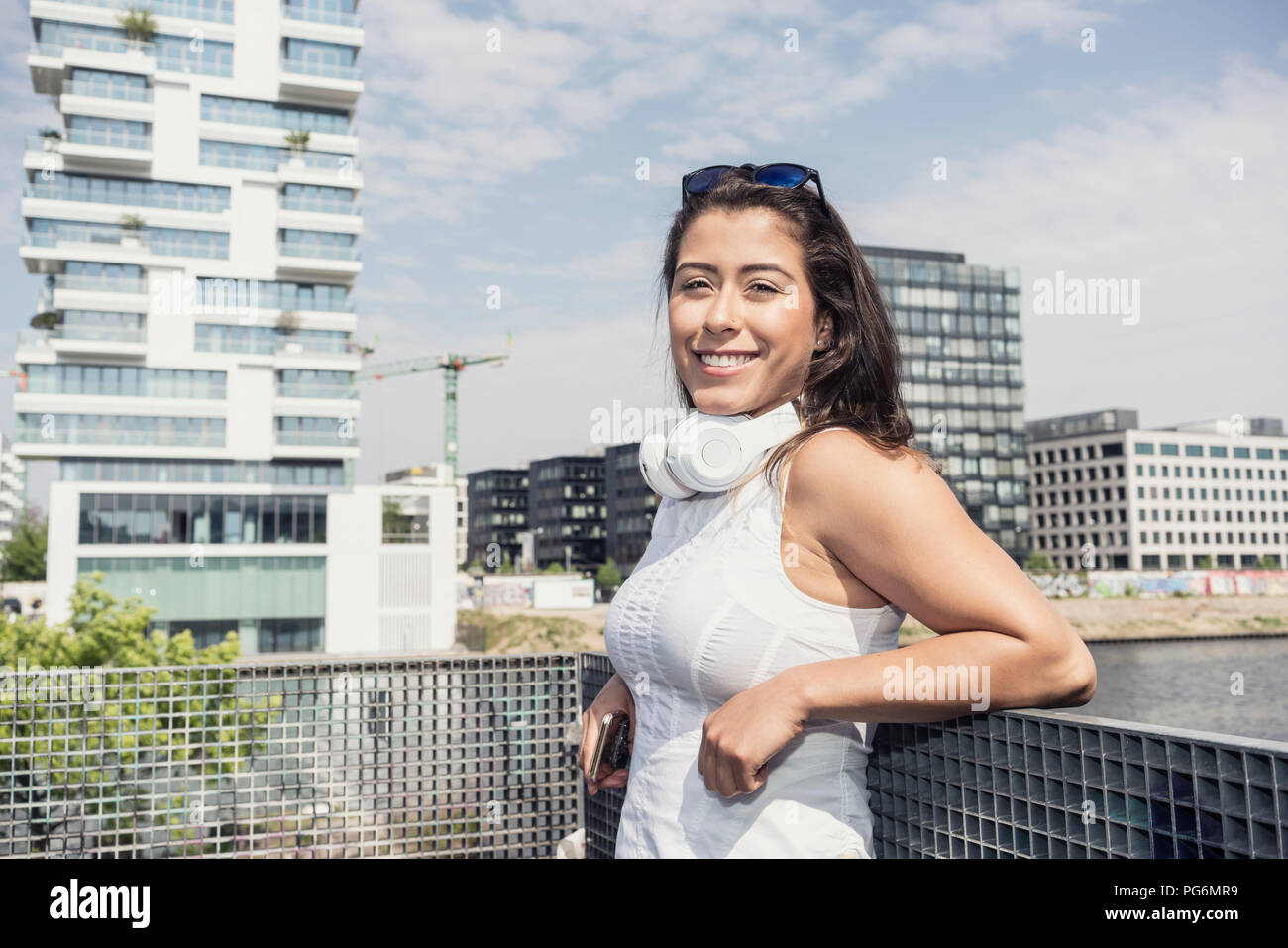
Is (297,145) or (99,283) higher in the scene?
(297,145)

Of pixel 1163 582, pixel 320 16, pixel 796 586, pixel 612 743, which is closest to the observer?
pixel 796 586

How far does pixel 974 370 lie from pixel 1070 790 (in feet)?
299

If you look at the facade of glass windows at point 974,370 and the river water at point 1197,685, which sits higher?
the facade of glass windows at point 974,370

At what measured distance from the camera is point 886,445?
1.89m

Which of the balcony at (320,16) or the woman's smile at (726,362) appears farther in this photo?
the balcony at (320,16)

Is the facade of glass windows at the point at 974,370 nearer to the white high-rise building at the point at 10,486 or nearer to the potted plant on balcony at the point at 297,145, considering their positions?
the potted plant on balcony at the point at 297,145

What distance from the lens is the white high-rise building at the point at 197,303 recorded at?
129ft

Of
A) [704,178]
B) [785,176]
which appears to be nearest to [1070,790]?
[785,176]

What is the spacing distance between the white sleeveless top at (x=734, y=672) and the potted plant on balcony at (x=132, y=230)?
4356 centimetres

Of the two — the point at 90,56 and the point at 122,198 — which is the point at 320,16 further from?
the point at 122,198

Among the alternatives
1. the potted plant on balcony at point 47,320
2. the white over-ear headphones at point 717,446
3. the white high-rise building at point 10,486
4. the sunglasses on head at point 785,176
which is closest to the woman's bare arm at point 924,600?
the white over-ear headphones at point 717,446

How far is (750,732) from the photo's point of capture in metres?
1.85

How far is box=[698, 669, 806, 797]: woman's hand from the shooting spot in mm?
1839
